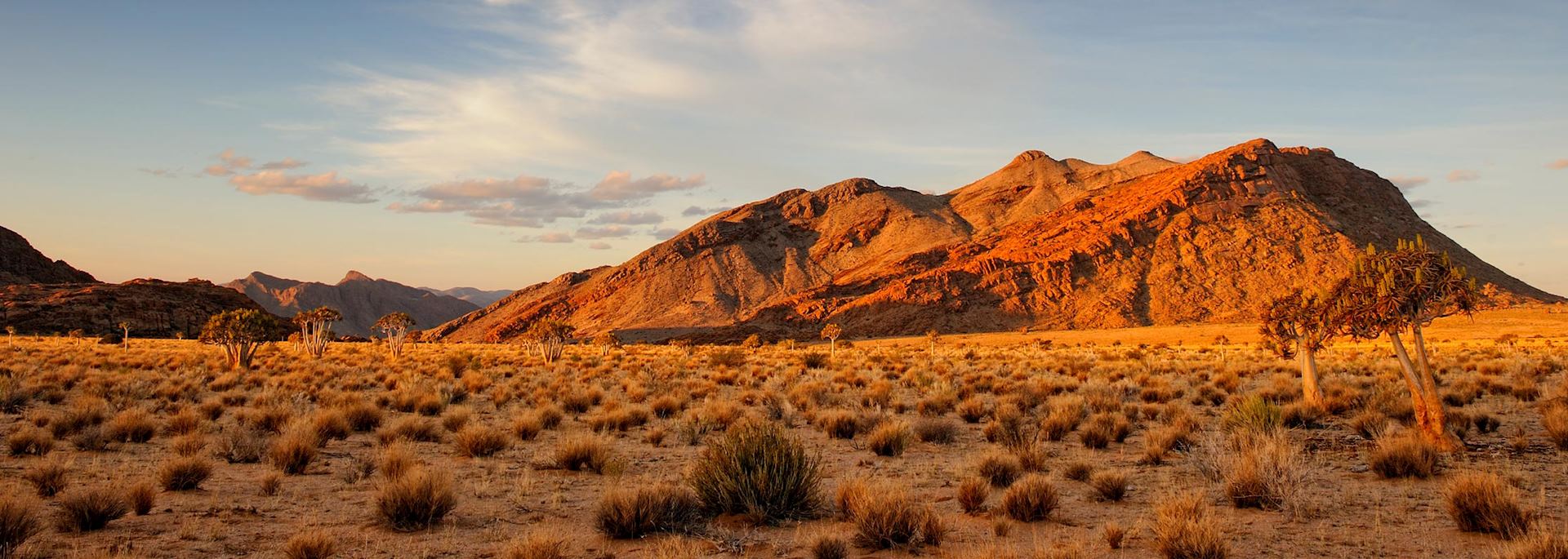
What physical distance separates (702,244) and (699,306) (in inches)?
687

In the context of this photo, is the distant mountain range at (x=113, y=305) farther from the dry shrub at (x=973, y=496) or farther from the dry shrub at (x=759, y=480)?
the dry shrub at (x=973, y=496)

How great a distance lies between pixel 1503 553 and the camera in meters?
6.07

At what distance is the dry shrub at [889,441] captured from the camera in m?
12.4

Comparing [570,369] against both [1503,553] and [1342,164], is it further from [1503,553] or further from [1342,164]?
[1342,164]

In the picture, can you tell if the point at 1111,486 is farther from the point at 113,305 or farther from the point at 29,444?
the point at 113,305

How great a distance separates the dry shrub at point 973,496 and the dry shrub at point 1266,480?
254 cm

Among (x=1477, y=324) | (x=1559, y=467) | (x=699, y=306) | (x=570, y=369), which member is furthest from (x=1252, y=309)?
(x=1559, y=467)

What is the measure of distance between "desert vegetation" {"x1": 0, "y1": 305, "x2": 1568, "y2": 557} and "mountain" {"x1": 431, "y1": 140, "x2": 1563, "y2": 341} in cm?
6742

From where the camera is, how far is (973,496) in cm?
852

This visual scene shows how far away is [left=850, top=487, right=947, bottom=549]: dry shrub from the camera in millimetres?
7289

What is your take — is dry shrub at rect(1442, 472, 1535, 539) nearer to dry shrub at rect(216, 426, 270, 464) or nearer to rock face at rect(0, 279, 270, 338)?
dry shrub at rect(216, 426, 270, 464)

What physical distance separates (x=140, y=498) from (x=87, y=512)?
0.75 metres

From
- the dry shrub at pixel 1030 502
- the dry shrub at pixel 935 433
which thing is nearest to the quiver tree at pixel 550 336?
the dry shrub at pixel 935 433

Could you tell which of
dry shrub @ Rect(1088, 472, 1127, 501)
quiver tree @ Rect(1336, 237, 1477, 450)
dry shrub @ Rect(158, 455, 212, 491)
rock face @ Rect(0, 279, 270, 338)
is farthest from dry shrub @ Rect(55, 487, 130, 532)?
rock face @ Rect(0, 279, 270, 338)
